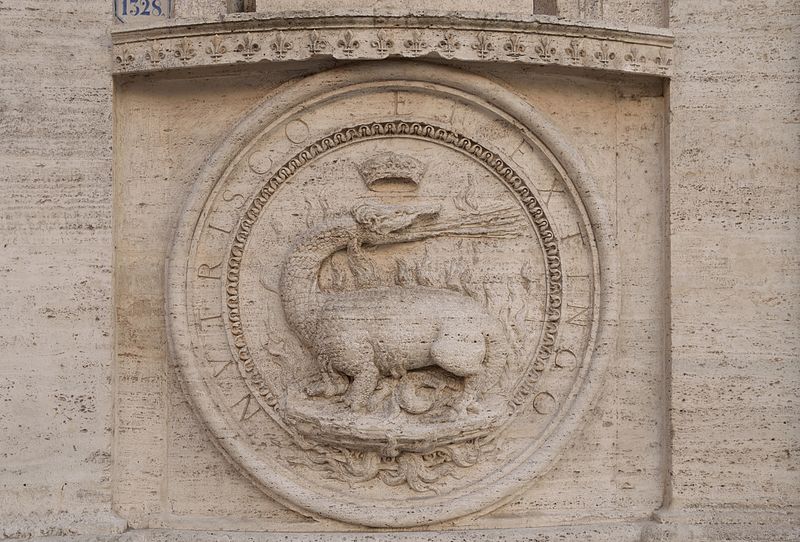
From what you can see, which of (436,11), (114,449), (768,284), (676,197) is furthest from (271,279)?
(768,284)

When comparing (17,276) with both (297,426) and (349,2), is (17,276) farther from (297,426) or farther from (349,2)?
(349,2)

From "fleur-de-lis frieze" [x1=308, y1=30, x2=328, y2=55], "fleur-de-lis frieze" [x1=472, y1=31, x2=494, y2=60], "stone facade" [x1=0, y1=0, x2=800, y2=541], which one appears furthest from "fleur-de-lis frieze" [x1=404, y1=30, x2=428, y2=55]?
"fleur-de-lis frieze" [x1=308, y1=30, x2=328, y2=55]

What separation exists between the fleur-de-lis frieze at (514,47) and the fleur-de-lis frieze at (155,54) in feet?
5.17

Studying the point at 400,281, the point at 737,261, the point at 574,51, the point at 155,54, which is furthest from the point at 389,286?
the point at 737,261

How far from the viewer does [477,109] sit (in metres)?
5.61

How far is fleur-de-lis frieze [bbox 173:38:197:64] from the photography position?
5.39m

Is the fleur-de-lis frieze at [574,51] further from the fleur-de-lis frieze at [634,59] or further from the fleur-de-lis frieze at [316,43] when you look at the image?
Result: the fleur-de-lis frieze at [316,43]

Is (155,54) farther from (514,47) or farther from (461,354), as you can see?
(461,354)

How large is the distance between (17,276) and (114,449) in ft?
3.02

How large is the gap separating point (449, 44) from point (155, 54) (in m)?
1.36

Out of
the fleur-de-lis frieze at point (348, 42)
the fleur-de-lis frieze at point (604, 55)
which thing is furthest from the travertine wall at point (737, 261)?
the fleur-de-lis frieze at point (348, 42)

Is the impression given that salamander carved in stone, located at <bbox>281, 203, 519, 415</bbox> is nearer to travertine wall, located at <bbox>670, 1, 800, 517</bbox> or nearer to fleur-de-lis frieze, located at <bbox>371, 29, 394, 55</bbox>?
fleur-de-lis frieze, located at <bbox>371, 29, 394, 55</bbox>

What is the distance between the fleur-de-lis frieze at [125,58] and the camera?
214 inches

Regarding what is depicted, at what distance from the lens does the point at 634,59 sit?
5.51m
